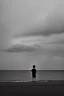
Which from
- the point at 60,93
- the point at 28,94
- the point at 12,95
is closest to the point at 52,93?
the point at 60,93

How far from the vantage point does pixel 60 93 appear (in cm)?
1125

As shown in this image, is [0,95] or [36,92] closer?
[0,95]

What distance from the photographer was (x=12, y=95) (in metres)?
10.8

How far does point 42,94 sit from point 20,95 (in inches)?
47.0

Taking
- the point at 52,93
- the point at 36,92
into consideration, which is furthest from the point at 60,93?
the point at 36,92

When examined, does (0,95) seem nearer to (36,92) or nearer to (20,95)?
(20,95)

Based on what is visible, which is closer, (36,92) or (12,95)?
(12,95)

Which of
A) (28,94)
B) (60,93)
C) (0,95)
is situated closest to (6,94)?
(0,95)

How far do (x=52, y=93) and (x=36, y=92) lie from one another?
0.92 metres

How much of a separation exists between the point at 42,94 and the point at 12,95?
1605 millimetres

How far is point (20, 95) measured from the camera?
10.8 metres

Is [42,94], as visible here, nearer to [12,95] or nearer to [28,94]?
[28,94]

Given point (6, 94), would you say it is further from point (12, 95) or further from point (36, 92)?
point (36, 92)

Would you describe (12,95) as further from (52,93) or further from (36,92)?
(52,93)
